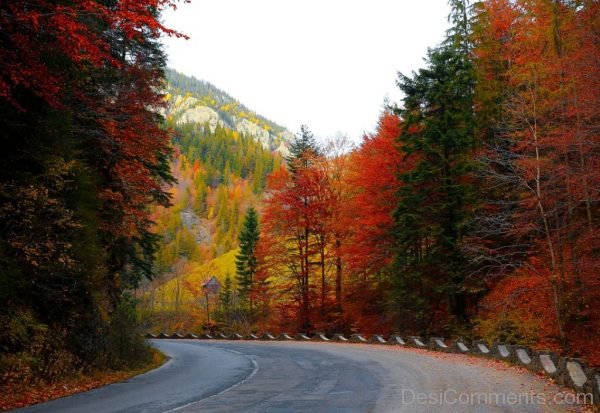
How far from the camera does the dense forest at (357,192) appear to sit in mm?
12273

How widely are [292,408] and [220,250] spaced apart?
156 meters

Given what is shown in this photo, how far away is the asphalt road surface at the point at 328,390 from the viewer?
373 inches

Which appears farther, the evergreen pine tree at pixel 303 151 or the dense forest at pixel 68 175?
the evergreen pine tree at pixel 303 151

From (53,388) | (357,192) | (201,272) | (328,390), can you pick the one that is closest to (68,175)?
(53,388)

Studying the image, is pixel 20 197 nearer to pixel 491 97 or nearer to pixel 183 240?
pixel 491 97

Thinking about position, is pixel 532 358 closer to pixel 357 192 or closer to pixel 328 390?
pixel 328 390

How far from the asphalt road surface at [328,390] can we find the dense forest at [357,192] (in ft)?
9.04

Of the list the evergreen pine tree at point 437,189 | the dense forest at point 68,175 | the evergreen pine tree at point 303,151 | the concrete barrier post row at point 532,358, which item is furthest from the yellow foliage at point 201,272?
the dense forest at point 68,175

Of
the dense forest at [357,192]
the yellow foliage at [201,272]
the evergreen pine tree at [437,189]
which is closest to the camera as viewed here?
the dense forest at [357,192]

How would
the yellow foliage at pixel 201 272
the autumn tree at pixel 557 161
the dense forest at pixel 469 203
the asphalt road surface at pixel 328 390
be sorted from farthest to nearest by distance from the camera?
1. the yellow foliage at pixel 201 272
2. the dense forest at pixel 469 203
3. the autumn tree at pixel 557 161
4. the asphalt road surface at pixel 328 390
